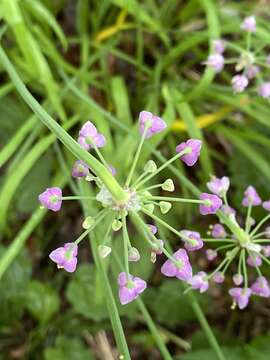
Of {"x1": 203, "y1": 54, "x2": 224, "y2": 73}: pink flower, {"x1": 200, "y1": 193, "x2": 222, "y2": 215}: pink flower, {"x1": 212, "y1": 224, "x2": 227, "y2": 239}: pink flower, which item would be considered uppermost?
{"x1": 203, "y1": 54, "x2": 224, "y2": 73}: pink flower

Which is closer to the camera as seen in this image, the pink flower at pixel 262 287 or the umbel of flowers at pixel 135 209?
the umbel of flowers at pixel 135 209

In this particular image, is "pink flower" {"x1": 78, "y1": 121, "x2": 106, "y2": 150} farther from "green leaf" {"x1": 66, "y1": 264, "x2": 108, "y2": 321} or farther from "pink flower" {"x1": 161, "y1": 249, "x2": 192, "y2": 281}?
"green leaf" {"x1": 66, "y1": 264, "x2": 108, "y2": 321}

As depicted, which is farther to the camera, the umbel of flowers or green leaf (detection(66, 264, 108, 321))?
green leaf (detection(66, 264, 108, 321))

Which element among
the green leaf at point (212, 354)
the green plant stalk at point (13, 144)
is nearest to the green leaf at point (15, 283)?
the green plant stalk at point (13, 144)

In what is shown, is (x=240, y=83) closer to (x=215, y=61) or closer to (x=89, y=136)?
(x=215, y=61)

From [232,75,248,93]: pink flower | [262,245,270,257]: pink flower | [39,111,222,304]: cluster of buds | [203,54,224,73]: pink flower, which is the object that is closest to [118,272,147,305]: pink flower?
[39,111,222,304]: cluster of buds

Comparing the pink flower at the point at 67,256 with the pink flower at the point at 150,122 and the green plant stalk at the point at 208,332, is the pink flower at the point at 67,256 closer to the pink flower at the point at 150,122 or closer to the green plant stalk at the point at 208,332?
the pink flower at the point at 150,122

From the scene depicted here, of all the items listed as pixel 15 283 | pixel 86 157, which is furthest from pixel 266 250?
pixel 15 283
